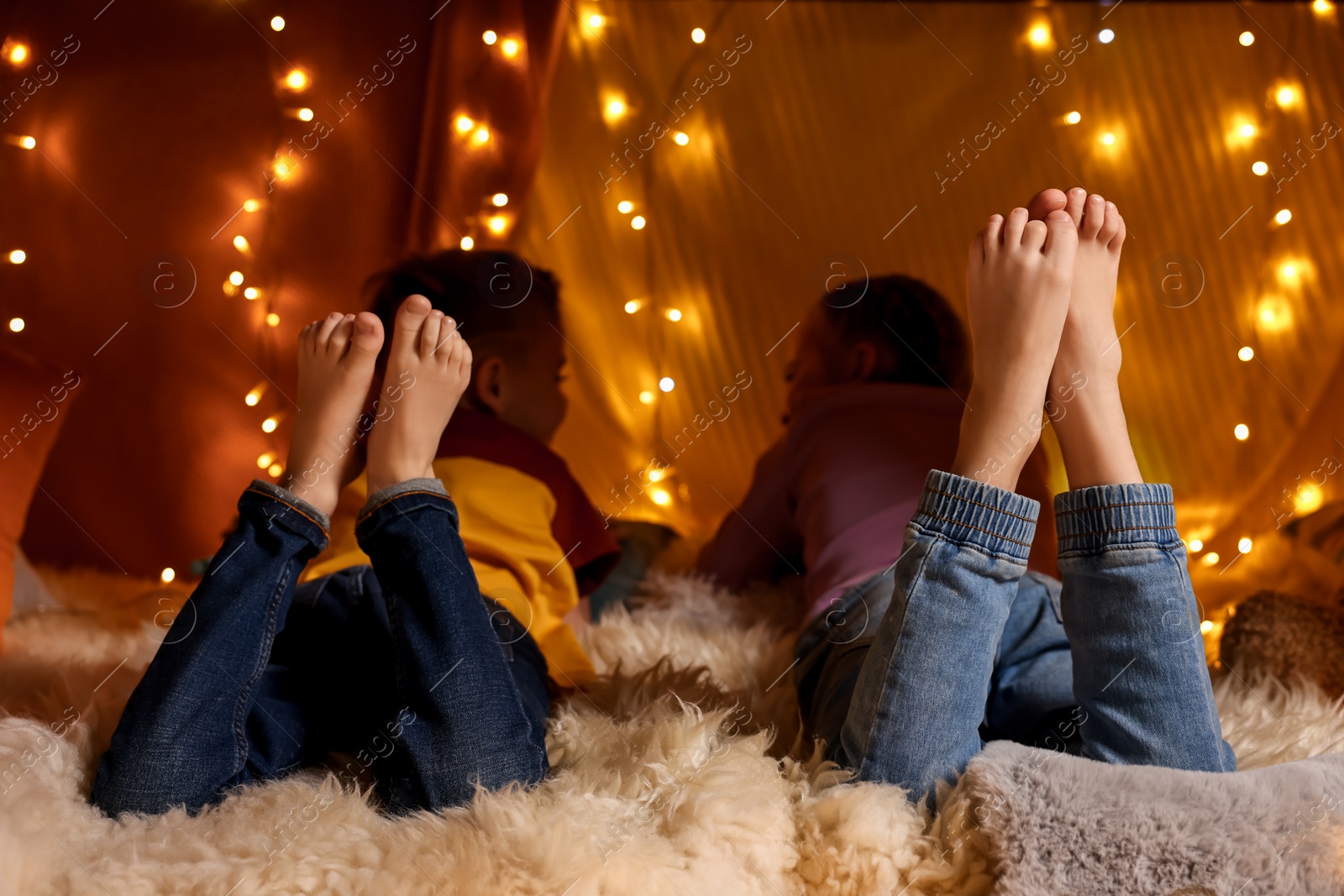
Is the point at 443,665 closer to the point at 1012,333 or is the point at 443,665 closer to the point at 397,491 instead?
the point at 397,491

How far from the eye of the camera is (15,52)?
3.62 ft

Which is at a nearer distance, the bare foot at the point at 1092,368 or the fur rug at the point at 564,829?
the fur rug at the point at 564,829

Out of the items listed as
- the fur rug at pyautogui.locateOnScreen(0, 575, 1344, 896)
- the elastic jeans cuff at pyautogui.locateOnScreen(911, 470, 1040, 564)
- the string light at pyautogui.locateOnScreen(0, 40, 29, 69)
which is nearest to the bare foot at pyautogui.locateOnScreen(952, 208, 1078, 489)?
the elastic jeans cuff at pyautogui.locateOnScreen(911, 470, 1040, 564)

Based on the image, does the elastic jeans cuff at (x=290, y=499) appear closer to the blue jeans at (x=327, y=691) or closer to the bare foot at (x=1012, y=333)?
the blue jeans at (x=327, y=691)

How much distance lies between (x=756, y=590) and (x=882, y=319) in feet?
1.42

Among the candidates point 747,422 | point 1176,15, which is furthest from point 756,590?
point 1176,15

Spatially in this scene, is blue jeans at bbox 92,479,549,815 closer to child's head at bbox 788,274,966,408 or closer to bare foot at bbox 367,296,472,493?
bare foot at bbox 367,296,472,493

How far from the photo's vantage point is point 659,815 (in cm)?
58

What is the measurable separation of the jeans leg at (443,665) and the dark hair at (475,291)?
44 cm

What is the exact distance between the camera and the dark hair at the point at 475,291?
115 centimetres

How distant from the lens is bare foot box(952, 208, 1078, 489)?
0.65 meters

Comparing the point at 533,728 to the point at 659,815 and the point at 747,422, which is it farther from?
the point at 747,422

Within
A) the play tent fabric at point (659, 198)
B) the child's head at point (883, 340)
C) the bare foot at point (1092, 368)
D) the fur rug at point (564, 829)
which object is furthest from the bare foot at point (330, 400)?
the child's head at point (883, 340)

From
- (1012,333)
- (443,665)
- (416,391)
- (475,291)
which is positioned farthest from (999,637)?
(475,291)
